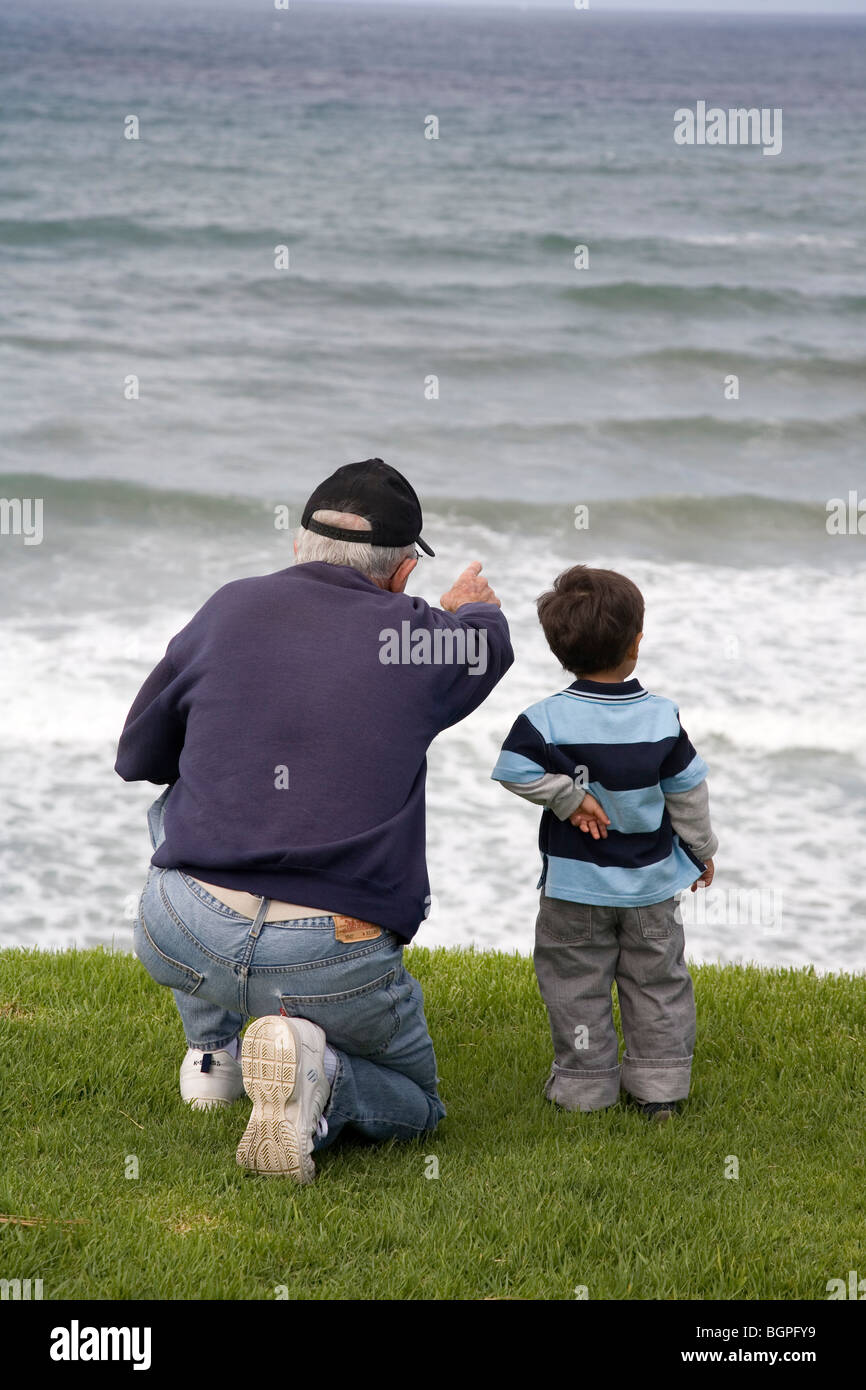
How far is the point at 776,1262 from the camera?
8.94 feet

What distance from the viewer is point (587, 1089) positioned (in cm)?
362

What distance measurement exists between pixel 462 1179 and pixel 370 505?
158 cm

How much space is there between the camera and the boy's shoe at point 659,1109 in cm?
357

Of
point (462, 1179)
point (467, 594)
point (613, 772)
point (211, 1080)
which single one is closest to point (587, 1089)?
point (462, 1179)

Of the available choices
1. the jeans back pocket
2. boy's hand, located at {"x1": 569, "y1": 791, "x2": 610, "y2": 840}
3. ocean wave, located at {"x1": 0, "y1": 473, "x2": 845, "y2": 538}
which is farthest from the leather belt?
ocean wave, located at {"x1": 0, "y1": 473, "x2": 845, "y2": 538}

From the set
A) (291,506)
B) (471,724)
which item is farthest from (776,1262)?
(291,506)

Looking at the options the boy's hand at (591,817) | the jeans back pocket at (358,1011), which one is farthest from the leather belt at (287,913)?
the boy's hand at (591,817)

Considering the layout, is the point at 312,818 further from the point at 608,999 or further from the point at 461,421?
the point at 461,421

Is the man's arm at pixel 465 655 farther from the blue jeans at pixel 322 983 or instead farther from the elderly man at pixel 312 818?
the blue jeans at pixel 322 983

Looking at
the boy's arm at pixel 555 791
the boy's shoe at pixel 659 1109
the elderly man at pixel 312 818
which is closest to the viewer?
the elderly man at pixel 312 818

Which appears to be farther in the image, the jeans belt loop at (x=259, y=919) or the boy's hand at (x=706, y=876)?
the boy's hand at (x=706, y=876)

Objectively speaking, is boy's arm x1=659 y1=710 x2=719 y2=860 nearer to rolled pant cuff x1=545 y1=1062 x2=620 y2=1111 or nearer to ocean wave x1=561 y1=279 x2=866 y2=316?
rolled pant cuff x1=545 y1=1062 x2=620 y2=1111

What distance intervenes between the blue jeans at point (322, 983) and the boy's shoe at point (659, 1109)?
60 centimetres
